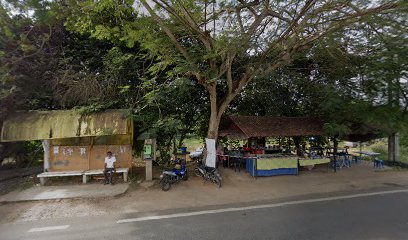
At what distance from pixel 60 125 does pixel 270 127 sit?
8.99m

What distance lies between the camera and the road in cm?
544

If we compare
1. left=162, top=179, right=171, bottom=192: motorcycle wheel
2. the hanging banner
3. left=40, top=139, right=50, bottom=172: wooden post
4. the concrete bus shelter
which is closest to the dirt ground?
left=162, top=179, right=171, bottom=192: motorcycle wheel

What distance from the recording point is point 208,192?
888cm

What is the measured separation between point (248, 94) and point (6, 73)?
36.6ft

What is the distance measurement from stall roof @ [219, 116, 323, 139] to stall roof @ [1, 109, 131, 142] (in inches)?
194

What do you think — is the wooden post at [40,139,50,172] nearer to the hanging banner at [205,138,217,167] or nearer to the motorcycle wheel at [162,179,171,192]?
the motorcycle wheel at [162,179,171,192]

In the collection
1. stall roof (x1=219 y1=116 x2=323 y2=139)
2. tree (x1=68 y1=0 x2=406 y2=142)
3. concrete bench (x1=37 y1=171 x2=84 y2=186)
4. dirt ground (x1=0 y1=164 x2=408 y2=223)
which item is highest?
tree (x1=68 y1=0 x2=406 y2=142)

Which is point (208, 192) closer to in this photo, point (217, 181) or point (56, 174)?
point (217, 181)

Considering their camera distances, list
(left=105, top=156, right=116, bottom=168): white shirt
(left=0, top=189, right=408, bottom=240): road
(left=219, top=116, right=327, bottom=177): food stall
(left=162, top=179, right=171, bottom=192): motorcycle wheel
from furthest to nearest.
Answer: (left=219, top=116, right=327, bottom=177): food stall, (left=105, top=156, right=116, bottom=168): white shirt, (left=162, top=179, right=171, bottom=192): motorcycle wheel, (left=0, top=189, right=408, bottom=240): road

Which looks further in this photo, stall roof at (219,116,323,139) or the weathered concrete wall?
stall roof at (219,116,323,139)

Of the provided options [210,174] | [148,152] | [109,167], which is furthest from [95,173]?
[210,174]

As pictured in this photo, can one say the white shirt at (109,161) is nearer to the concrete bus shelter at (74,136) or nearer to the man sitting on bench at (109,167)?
the man sitting on bench at (109,167)

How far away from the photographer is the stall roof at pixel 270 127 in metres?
11.3

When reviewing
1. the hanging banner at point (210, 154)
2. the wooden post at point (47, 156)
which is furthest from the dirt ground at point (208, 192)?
the wooden post at point (47, 156)
